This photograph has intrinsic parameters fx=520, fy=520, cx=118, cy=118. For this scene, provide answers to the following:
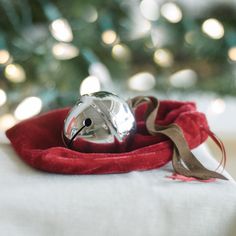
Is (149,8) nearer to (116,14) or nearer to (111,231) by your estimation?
(116,14)

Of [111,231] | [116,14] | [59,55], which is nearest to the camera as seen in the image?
[111,231]

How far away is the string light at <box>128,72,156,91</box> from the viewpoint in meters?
1.80

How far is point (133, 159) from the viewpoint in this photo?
0.70 metres

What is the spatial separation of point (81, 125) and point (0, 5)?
1099mm

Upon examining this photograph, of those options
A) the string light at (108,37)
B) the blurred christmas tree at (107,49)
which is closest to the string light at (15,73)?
the blurred christmas tree at (107,49)

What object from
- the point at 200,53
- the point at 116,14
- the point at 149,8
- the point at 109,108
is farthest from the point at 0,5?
the point at 109,108

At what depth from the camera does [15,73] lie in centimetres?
164

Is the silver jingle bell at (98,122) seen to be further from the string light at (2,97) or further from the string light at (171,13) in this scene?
the string light at (171,13)

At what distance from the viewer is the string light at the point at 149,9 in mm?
1794

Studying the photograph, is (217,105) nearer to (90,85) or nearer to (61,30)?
(90,85)

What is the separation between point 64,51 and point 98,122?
99 cm

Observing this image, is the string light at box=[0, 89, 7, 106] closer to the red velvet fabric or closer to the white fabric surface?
the red velvet fabric

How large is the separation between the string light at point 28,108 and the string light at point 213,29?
63cm

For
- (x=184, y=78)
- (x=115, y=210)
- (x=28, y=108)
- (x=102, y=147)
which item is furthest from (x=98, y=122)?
(x=184, y=78)
